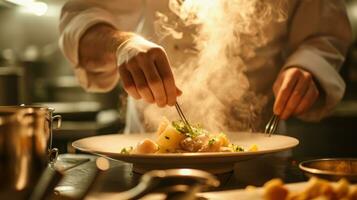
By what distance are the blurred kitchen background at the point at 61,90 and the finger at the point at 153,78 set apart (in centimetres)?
225

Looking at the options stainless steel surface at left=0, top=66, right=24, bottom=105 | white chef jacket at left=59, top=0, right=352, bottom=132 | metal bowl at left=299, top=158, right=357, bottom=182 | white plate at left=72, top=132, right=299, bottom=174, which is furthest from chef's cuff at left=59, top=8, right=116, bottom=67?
stainless steel surface at left=0, top=66, right=24, bottom=105

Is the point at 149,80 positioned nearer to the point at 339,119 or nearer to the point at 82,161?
the point at 82,161

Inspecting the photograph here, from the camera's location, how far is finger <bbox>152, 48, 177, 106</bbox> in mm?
1339

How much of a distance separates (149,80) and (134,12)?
78 centimetres

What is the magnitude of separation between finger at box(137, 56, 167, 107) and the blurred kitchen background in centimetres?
225

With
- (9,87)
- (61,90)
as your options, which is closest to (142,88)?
(9,87)

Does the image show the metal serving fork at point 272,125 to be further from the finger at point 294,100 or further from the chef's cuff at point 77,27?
the chef's cuff at point 77,27

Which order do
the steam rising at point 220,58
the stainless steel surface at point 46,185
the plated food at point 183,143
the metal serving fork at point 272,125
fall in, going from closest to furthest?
the stainless steel surface at point 46,185 < the plated food at point 183,143 < the metal serving fork at point 272,125 < the steam rising at point 220,58

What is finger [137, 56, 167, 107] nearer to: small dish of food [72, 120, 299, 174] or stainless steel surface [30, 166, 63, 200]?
small dish of food [72, 120, 299, 174]

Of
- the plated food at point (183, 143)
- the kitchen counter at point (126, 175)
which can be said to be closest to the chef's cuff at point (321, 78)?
the kitchen counter at point (126, 175)

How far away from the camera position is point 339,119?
3605 millimetres

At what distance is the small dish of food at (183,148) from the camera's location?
115 centimetres

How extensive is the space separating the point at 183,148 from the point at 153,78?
0.20 metres

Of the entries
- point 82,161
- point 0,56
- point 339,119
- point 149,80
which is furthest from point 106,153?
point 0,56
